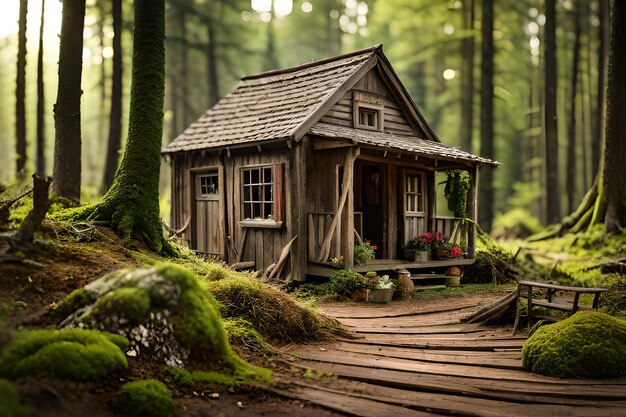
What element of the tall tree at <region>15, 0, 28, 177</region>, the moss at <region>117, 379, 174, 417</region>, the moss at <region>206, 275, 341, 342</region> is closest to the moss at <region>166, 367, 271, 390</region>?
the moss at <region>117, 379, 174, 417</region>

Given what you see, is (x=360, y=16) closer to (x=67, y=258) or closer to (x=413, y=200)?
(x=413, y=200)

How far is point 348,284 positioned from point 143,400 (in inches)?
305

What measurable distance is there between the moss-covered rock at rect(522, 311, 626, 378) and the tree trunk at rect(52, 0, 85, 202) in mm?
8580

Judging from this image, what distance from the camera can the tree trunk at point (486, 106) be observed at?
2175 centimetres

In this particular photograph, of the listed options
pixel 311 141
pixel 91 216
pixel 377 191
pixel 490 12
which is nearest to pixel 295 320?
pixel 91 216

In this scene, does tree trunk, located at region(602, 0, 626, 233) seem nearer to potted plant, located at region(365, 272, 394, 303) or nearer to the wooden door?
potted plant, located at region(365, 272, 394, 303)

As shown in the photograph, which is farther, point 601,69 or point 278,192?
point 601,69

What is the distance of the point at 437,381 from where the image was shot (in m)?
6.42

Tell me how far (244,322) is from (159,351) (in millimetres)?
1762

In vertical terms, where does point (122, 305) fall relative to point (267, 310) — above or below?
above

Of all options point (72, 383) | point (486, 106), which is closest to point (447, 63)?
point (486, 106)

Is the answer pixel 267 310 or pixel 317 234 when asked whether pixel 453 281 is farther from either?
pixel 267 310

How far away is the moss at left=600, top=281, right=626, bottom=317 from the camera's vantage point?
369 inches

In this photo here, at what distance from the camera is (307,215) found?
44.5 feet
